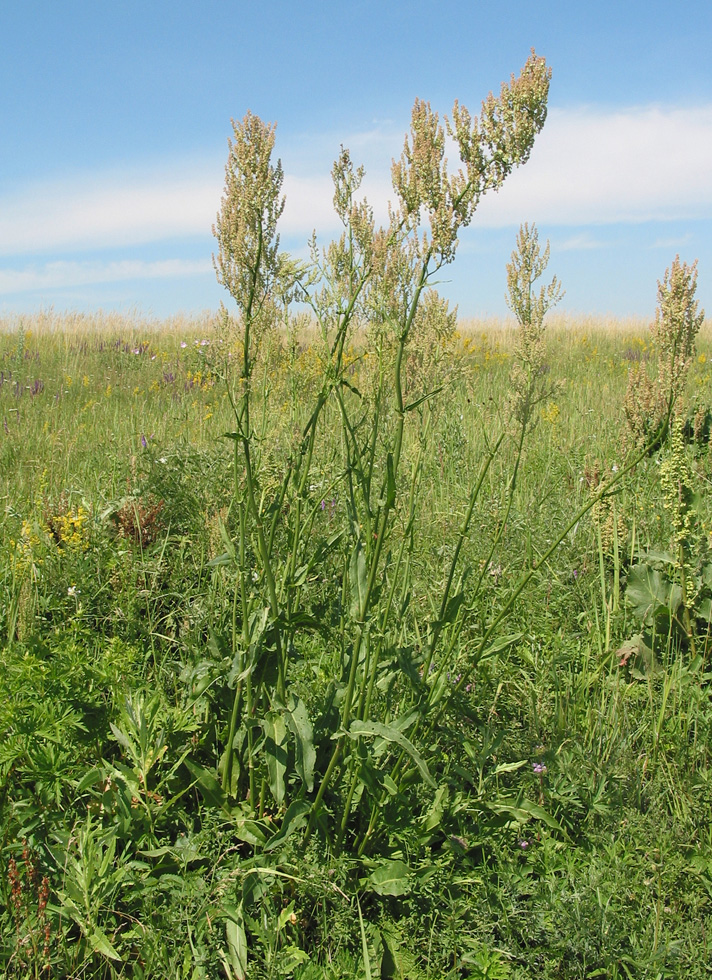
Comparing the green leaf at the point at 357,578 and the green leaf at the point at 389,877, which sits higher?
the green leaf at the point at 357,578

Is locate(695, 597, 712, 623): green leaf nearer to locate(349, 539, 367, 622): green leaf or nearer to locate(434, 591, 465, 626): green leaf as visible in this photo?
locate(434, 591, 465, 626): green leaf

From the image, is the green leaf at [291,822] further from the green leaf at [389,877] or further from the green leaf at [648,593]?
the green leaf at [648,593]

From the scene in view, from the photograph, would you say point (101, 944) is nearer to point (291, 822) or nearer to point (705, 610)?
point (291, 822)

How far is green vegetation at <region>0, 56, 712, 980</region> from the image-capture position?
5.88 feet

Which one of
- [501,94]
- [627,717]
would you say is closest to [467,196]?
[501,94]

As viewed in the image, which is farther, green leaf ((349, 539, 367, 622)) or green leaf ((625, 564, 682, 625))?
green leaf ((625, 564, 682, 625))

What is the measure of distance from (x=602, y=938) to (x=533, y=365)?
4.89ft

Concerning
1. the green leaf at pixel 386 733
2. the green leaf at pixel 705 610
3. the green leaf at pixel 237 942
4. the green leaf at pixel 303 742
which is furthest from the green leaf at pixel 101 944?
the green leaf at pixel 705 610

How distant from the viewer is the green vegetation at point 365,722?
179 cm

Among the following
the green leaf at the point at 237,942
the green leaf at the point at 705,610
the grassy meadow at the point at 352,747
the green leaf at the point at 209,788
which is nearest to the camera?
the green leaf at the point at 237,942

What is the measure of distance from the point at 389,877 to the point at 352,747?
0.32 metres

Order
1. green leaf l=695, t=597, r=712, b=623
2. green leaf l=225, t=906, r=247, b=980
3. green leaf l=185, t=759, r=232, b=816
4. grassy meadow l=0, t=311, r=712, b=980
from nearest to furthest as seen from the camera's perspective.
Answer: green leaf l=225, t=906, r=247, b=980, grassy meadow l=0, t=311, r=712, b=980, green leaf l=185, t=759, r=232, b=816, green leaf l=695, t=597, r=712, b=623

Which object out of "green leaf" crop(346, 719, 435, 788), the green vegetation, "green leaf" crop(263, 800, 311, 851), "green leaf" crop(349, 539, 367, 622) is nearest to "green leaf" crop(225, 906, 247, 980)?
the green vegetation

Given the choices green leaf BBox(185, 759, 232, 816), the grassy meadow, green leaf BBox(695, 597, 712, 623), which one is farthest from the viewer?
green leaf BBox(695, 597, 712, 623)
